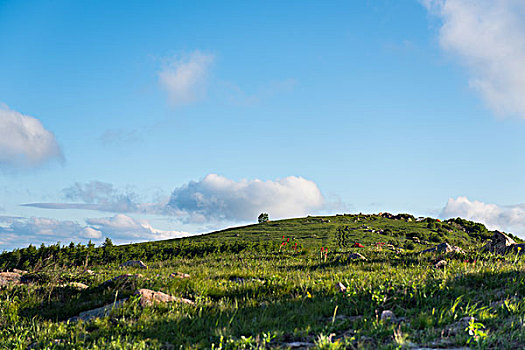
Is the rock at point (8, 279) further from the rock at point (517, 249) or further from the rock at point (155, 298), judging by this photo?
the rock at point (517, 249)

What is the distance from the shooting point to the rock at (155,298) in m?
7.59

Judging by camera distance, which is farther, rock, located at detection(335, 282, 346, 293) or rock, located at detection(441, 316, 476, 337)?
rock, located at detection(335, 282, 346, 293)

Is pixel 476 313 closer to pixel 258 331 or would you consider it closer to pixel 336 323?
pixel 336 323

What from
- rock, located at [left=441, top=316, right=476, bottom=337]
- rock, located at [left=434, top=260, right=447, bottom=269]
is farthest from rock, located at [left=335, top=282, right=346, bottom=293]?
rock, located at [left=434, top=260, right=447, bottom=269]

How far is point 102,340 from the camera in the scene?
582 centimetres

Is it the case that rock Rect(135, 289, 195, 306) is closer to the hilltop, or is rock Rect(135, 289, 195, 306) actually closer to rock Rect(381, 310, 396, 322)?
rock Rect(381, 310, 396, 322)

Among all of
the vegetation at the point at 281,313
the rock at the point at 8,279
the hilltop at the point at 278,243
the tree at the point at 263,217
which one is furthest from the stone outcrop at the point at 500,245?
the tree at the point at 263,217

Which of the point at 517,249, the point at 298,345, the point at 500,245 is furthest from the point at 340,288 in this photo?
the point at 500,245

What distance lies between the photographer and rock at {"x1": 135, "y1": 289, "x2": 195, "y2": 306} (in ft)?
24.9

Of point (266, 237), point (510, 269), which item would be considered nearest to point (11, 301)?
point (510, 269)

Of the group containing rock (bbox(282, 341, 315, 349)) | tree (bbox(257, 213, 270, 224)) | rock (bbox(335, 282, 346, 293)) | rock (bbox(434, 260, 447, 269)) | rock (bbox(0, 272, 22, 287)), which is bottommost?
rock (bbox(282, 341, 315, 349))

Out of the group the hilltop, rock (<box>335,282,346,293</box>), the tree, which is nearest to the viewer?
rock (<box>335,282,346,293</box>)

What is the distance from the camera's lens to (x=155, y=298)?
25.8 feet

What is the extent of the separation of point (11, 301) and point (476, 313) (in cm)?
960
